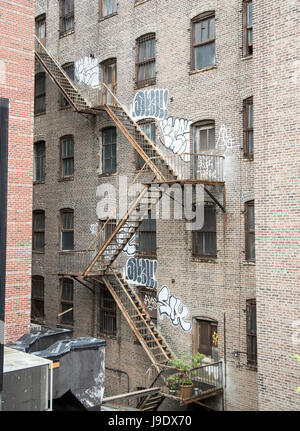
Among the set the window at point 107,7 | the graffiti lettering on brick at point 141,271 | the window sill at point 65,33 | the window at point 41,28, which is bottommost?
the graffiti lettering on brick at point 141,271

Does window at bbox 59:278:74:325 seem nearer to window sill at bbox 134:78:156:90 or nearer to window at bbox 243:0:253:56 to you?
window sill at bbox 134:78:156:90

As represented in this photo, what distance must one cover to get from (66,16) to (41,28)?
2.13 meters

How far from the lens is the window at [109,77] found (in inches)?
803

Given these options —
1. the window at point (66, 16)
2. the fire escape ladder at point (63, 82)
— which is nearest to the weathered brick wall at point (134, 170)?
the window at point (66, 16)

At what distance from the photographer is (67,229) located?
72.3 ft

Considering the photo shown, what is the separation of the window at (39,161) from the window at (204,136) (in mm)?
9240

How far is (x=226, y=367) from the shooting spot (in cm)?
1562

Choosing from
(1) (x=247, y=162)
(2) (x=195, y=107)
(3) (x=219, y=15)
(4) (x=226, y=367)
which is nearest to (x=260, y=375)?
(4) (x=226, y=367)

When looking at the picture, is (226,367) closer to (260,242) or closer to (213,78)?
(260,242)

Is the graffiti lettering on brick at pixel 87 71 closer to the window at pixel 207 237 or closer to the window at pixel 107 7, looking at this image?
the window at pixel 107 7

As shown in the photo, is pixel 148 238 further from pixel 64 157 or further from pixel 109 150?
pixel 64 157

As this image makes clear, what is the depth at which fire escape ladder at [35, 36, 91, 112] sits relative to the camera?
66.4ft

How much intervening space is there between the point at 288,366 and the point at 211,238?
5287 mm

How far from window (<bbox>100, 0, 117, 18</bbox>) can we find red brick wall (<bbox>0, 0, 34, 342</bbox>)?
6128 millimetres
